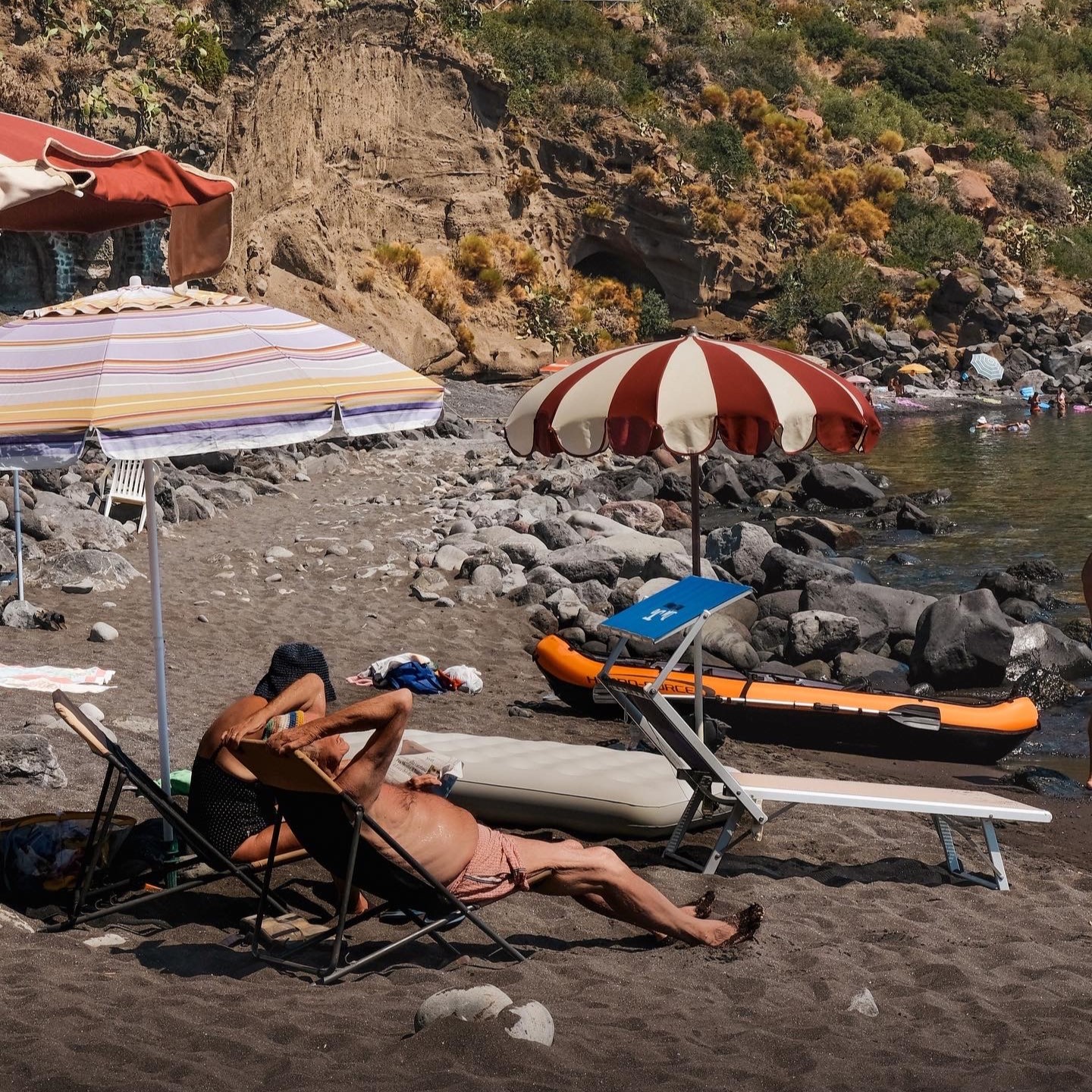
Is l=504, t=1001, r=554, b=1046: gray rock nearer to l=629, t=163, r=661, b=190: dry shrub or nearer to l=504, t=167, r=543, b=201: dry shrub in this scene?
l=504, t=167, r=543, b=201: dry shrub

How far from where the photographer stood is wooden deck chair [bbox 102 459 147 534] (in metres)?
13.9

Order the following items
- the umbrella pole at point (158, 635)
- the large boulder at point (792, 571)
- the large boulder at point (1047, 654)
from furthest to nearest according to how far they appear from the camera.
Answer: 1. the large boulder at point (792, 571)
2. the large boulder at point (1047, 654)
3. the umbrella pole at point (158, 635)

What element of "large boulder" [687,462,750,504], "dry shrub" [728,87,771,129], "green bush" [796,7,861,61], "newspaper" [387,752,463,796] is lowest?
"large boulder" [687,462,750,504]

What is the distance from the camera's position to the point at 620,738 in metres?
8.15

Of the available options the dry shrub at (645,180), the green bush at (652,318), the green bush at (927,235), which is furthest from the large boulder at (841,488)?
the green bush at (927,235)

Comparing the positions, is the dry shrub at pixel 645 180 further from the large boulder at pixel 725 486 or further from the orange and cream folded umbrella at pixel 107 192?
the orange and cream folded umbrella at pixel 107 192

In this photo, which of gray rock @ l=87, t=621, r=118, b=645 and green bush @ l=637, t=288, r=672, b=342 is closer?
gray rock @ l=87, t=621, r=118, b=645

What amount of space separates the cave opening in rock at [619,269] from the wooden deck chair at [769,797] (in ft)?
132

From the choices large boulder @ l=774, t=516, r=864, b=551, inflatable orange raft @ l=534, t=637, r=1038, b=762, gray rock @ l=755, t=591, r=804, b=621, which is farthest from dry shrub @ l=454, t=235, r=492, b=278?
inflatable orange raft @ l=534, t=637, r=1038, b=762

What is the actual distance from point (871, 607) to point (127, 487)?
8070 mm

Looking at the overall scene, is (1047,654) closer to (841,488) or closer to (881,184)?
(841,488)

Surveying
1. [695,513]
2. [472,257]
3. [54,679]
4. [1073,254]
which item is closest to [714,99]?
[472,257]

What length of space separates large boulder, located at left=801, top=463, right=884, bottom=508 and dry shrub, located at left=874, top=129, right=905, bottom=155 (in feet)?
115

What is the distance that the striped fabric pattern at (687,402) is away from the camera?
652cm
